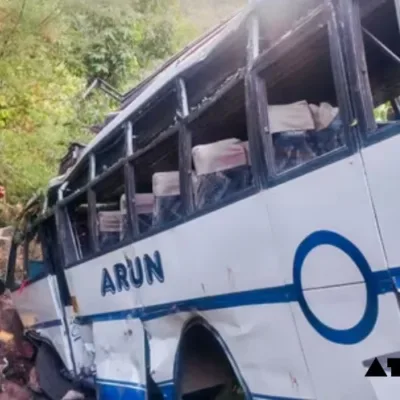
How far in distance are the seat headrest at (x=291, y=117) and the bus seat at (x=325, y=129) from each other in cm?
4

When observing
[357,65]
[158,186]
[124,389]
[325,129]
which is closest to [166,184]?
[158,186]

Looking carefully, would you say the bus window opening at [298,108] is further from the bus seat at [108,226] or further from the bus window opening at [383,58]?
the bus seat at [108,226]

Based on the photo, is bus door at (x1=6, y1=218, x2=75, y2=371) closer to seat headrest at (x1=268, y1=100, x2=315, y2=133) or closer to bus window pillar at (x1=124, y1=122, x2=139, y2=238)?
bus window pillar at (x1=124, y1=122, x2=139, y2=238)

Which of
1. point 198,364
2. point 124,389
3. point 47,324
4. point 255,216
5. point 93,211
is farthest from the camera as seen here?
point 47,324

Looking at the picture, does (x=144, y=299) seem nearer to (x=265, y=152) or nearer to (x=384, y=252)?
(x=265, y=152)

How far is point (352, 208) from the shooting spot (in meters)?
2.47

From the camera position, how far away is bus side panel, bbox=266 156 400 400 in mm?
2441

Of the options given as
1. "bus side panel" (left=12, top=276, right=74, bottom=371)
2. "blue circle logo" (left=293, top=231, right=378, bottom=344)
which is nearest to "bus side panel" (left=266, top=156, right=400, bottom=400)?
"blue circle logo" (left=293, top=231, right=378, bottom=344)

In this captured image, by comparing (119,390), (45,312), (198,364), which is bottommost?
(119,390)

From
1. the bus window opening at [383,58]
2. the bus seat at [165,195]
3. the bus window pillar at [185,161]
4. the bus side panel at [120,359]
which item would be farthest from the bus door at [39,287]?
the bus window opening at [383,58]

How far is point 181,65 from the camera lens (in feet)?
13.0

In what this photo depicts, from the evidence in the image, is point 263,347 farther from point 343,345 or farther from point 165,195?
point 165,195

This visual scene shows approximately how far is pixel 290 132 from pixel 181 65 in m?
→ 1.02

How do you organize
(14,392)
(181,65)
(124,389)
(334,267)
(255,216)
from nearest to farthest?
(334,267)
(255,216)
(181,65)
(124,389)
(14,392)
